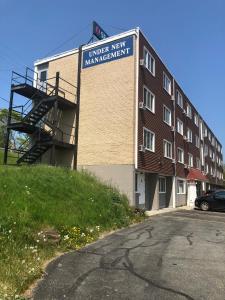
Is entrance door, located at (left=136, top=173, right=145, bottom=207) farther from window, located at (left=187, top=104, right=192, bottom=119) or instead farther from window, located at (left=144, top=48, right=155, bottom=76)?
window, located at (left=187, top=104, right=192, bottom=119)

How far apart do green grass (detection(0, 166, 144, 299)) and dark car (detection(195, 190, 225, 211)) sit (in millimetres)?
12352

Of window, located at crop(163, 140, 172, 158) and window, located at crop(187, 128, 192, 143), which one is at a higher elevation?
window, located at crop(187, 128, 192, 143)

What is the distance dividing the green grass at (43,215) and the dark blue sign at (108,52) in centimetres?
933

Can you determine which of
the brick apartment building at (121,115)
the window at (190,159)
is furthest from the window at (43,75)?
the window at (190,159)

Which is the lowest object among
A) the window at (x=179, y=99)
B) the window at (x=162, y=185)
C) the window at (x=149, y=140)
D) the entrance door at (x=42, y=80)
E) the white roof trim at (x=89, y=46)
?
the window at (x=162, y=185)

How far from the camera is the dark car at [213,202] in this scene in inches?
1118

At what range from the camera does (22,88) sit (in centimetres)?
2383

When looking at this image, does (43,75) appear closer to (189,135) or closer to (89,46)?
(89,46)

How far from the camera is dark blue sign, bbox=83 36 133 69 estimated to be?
79.1 ft

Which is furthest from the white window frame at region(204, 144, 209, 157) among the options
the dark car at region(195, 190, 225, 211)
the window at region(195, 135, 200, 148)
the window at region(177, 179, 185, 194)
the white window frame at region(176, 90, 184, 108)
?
the dark car at region(195, 190, 225, 211)

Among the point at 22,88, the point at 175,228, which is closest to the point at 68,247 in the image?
the point at 175,228

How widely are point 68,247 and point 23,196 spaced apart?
9.37ft

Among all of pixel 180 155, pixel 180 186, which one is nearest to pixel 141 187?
pixel 180 186

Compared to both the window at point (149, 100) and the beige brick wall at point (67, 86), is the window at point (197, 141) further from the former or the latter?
the beige brick wall at point (67, 86)
